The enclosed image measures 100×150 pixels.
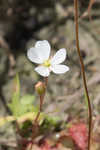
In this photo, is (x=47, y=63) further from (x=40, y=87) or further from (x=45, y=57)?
(x=40, y=87)

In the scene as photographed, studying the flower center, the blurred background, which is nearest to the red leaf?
the blurred background

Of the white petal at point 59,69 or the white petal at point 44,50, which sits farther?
the white petal at point 44,50

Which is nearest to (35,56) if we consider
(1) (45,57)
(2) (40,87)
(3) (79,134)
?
(1) (45,57)

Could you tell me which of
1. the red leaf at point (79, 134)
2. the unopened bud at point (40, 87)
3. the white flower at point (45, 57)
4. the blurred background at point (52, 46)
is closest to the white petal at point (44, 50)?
the white flower at point (45, 57)

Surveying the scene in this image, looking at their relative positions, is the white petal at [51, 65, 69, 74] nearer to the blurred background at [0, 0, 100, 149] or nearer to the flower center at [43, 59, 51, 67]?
the flower center at [43, 59, 51, 67]

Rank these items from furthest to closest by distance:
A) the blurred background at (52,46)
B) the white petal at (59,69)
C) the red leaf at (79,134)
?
the blurred background at (52,46)
the red leaf at (79,134)
the white petal at (59,69)

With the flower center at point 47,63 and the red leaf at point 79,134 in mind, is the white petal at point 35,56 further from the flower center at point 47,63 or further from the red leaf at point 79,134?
the red leaf at point 79,134
